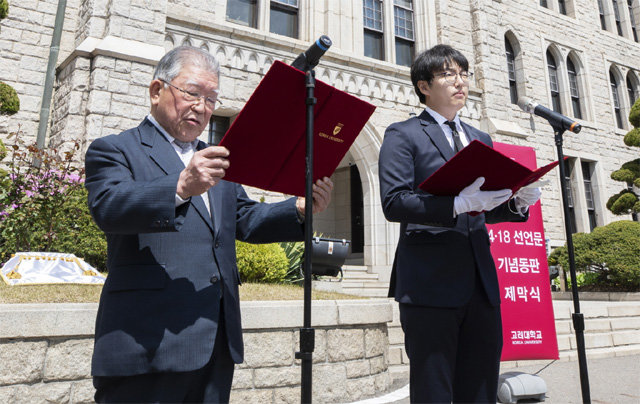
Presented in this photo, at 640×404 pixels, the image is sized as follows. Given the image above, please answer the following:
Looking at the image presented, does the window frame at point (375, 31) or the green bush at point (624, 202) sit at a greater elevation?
the window frame at point (375, 31)

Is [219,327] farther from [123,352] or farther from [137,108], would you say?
[137,108]

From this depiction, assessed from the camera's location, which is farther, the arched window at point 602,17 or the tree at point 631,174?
the arched window at point 602,17

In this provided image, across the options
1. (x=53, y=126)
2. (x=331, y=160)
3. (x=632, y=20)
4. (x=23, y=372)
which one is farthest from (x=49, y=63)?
(x=632, y=20)

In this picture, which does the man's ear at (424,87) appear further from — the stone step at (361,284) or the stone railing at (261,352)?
the stone step at (361,284)

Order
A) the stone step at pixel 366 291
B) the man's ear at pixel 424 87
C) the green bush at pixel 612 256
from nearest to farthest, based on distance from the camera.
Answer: the man's ear at pixel 424 87 → the stone step at pixel 366 291 → the green bush at pixel 612 256

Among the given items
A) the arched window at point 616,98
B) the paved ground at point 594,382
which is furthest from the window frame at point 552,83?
the paved ground at point 594,382

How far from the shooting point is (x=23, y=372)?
10.6ft

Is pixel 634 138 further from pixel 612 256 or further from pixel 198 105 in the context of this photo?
pixel 198 105

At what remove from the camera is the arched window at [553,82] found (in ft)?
55.4

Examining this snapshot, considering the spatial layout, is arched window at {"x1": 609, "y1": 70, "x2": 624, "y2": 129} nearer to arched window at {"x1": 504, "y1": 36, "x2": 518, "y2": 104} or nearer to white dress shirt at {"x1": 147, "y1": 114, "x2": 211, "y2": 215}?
arched window at {"x1": 504, "y1": 36, "x2": 518, "y2": 104}

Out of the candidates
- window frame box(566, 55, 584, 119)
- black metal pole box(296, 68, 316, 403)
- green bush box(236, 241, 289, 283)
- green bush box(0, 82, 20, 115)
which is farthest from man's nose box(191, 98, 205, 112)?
window frame box(566, 55, 584, 119)

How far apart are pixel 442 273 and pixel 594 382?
449 centimetres

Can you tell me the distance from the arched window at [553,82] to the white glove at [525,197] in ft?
55.9

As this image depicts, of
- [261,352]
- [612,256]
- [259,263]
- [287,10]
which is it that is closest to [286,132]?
[261,352]
